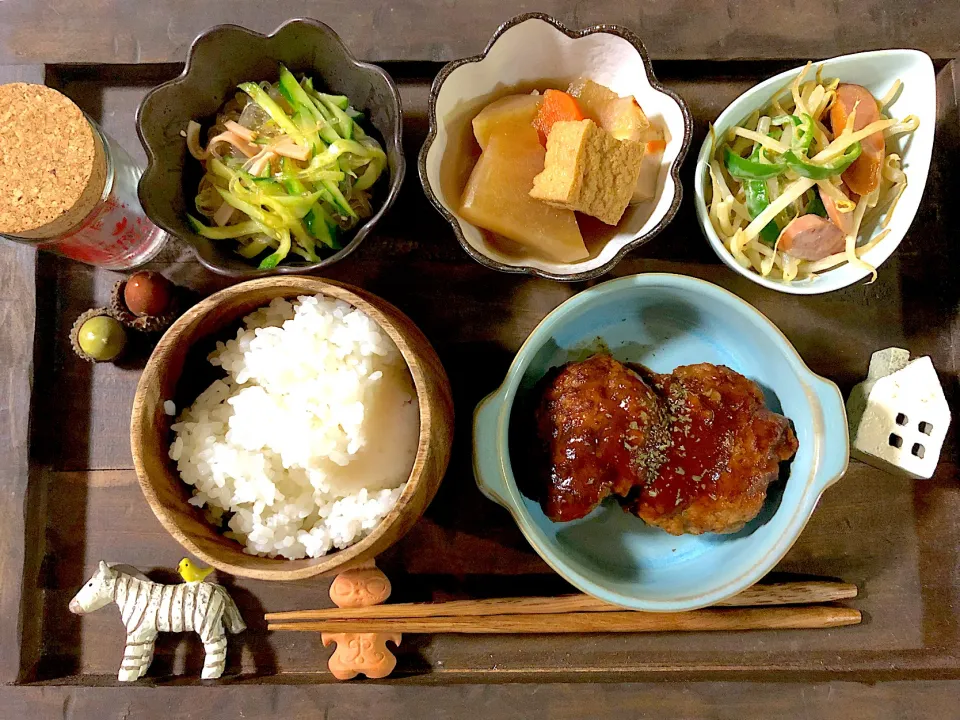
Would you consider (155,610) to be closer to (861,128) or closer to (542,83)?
(542,83)

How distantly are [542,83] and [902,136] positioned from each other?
3.20ft

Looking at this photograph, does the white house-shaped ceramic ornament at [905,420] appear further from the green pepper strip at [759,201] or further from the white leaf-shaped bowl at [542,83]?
the white leaf-shaped bowl at [542,83]

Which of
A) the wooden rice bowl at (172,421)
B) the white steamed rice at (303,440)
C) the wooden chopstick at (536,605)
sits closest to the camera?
the wooden rice bowl at (172,421)

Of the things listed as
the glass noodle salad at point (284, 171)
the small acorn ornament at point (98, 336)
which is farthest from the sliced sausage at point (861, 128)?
the small acorn ornament at point (98, 336)

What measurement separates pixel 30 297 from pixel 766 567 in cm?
213

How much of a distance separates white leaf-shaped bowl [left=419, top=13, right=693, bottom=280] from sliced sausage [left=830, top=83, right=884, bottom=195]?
45cm

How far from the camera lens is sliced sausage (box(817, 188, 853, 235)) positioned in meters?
1.70

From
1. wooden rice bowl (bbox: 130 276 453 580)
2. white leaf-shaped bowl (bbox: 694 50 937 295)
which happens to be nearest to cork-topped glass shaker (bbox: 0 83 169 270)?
wooden rice bowl (bbox: 130 276 453 580)

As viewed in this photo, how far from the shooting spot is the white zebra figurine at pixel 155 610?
1.76 m

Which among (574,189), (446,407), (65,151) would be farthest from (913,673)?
(65,151)

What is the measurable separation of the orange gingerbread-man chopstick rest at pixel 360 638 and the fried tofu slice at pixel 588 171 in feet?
3.62

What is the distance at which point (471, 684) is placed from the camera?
1.81 m

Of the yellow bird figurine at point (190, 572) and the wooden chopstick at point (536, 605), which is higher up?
the wooden chopstick at point (536, 605)

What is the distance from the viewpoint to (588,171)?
5.05 ft
